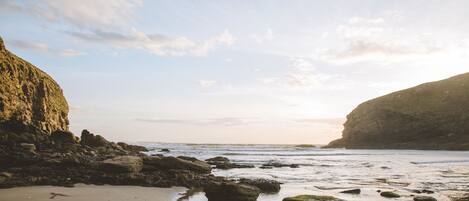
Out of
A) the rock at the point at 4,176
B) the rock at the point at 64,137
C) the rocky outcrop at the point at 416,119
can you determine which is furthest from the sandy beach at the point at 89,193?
the rocky outcrop at the point at 416,119

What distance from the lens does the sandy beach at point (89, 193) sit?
51.3 feet

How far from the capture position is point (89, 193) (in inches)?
667

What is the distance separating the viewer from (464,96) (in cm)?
12156

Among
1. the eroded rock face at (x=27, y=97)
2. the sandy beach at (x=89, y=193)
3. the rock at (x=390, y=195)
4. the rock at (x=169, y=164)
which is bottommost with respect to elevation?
the sandy beach at (x=89, y=193)

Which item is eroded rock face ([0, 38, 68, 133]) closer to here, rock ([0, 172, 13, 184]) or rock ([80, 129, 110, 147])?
rock ([80, 129, 110, 147])

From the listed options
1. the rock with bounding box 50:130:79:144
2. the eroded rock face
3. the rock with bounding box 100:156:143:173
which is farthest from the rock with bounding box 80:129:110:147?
the rock with bounding box 100:156:143:173

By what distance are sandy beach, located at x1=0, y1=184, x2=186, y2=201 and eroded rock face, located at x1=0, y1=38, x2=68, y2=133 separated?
24.4m

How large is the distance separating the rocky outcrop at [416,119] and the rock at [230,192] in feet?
327

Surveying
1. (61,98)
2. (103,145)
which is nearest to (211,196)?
(103,145)

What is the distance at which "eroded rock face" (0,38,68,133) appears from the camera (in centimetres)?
4431

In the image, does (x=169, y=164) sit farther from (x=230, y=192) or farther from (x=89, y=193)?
(x=230, y=192)

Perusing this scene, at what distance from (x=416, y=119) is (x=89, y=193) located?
12052 centimetres

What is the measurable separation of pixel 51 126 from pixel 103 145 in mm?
15061

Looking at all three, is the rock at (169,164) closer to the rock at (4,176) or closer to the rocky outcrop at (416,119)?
the rock at (4,176)
